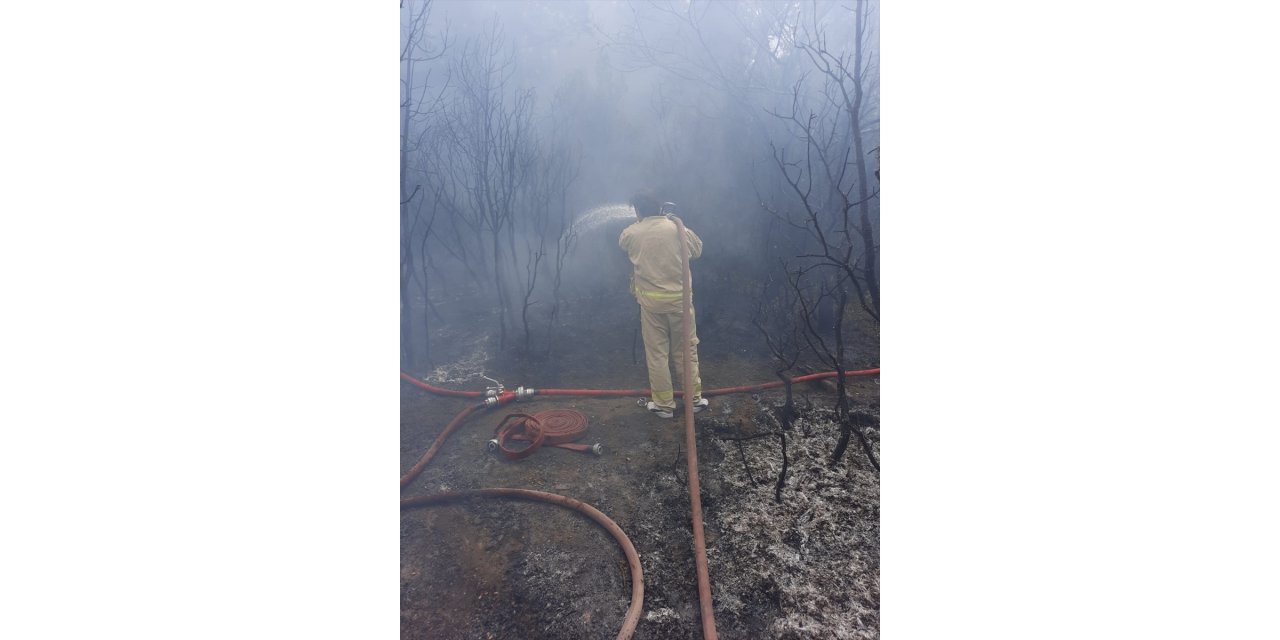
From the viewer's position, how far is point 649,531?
8.80ft

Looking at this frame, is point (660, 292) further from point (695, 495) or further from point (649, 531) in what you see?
point (649, 531)

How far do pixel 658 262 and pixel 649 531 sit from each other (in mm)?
2164

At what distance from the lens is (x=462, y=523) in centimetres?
281

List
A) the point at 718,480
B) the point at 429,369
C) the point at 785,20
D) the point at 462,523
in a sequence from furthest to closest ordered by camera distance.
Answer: the point at 785,20, the point at 429,369, the point at 718,480, the point at 462,523

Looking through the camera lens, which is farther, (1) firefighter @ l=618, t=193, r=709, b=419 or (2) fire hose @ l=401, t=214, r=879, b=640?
(1) firefighter @ l=618, t=193, r=709, b=419

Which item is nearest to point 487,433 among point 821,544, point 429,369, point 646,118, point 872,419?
point 429,369

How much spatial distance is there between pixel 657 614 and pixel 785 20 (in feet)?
20.7

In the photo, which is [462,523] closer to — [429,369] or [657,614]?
[657,614]

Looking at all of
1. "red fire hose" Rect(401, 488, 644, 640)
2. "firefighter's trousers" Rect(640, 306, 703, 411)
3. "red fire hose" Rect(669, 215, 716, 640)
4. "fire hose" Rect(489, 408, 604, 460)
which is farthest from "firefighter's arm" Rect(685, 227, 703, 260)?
"red fire hose" Rect(401, 488, 644, 640)

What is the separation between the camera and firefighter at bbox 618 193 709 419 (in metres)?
4.04

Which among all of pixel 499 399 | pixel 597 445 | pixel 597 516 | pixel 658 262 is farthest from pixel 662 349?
pixel 597 516

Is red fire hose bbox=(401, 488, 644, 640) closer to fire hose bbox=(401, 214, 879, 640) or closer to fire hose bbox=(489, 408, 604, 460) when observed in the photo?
fire hose bbox=(401, 214, 879, 640)

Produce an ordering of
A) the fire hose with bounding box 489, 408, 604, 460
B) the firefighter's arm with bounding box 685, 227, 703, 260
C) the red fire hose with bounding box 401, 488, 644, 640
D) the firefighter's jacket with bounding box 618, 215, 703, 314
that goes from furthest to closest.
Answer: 1. the firefighter's arm with bounding box 685, 227, 703, 260
2. the firefighter's jacket with bounding box 618, 215, 703, 314
3. the fire hose with bounding box 489, 408, 604, 460
4. the red fire hose with bounding box 401, 488, 644, 640

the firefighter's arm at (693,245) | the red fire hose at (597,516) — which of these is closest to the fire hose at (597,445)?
the red fire hose at (597,516)
